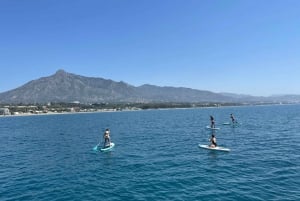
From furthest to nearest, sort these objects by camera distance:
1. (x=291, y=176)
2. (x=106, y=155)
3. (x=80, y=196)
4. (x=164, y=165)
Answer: (x=106, y=155)
(x=164, y=165)
(x=291, y=176)
(x=80, y=196)

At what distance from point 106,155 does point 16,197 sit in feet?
68.9

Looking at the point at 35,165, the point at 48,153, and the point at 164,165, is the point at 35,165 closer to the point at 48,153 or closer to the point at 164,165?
the point at 48,153

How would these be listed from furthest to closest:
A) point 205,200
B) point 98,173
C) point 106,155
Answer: point 106,155 < point 98,173 < point 205,200

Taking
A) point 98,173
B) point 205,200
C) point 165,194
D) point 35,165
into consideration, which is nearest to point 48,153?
point 35,165

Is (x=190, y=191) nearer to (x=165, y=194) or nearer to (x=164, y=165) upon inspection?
(x=165, y=194)

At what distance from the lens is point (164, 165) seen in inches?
1515

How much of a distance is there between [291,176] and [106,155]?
26778 millimetres

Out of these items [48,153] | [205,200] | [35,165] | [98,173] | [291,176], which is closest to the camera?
[205,200]

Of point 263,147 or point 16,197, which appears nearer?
point 16,197

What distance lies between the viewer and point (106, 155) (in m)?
47.9

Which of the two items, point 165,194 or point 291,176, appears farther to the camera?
point 291,176

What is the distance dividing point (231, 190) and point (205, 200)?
Answer: 11.5 ft

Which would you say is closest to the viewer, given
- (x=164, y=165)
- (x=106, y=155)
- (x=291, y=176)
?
(x=291, y=176)

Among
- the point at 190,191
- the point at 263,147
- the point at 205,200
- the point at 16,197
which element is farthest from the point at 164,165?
the point at 263,147
